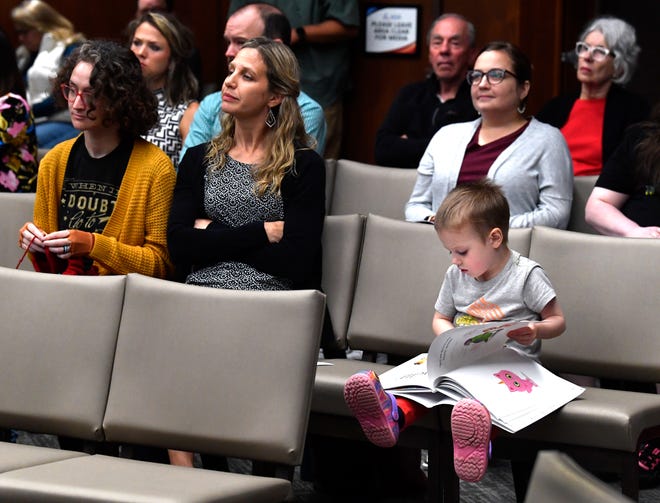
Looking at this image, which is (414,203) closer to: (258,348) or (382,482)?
(382,482)

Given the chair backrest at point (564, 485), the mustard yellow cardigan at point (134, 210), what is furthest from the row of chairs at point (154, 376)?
the chair backrest at point (564, 485)

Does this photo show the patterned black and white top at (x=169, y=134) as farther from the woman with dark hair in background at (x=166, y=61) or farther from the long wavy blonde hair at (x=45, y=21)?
the long wavy blonde hair at (x=45, y=21)

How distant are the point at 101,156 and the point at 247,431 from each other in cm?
142

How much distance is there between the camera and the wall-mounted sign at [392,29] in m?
7.02

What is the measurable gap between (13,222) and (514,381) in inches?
74.9

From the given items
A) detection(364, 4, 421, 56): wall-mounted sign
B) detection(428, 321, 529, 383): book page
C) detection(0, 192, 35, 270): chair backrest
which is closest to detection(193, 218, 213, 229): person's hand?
detection(0, 192, 35, 270): chair backrest

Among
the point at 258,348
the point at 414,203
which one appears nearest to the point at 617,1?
the point at 414,203

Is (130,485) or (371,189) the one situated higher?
(371,189)

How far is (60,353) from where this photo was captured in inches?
126

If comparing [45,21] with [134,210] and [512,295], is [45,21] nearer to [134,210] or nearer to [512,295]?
[134,210]

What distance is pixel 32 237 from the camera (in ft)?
12.8

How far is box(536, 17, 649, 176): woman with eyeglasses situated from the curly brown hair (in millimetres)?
1968

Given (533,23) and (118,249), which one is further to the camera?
(533,23)

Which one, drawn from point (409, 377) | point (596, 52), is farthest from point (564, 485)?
point (596, 52)
